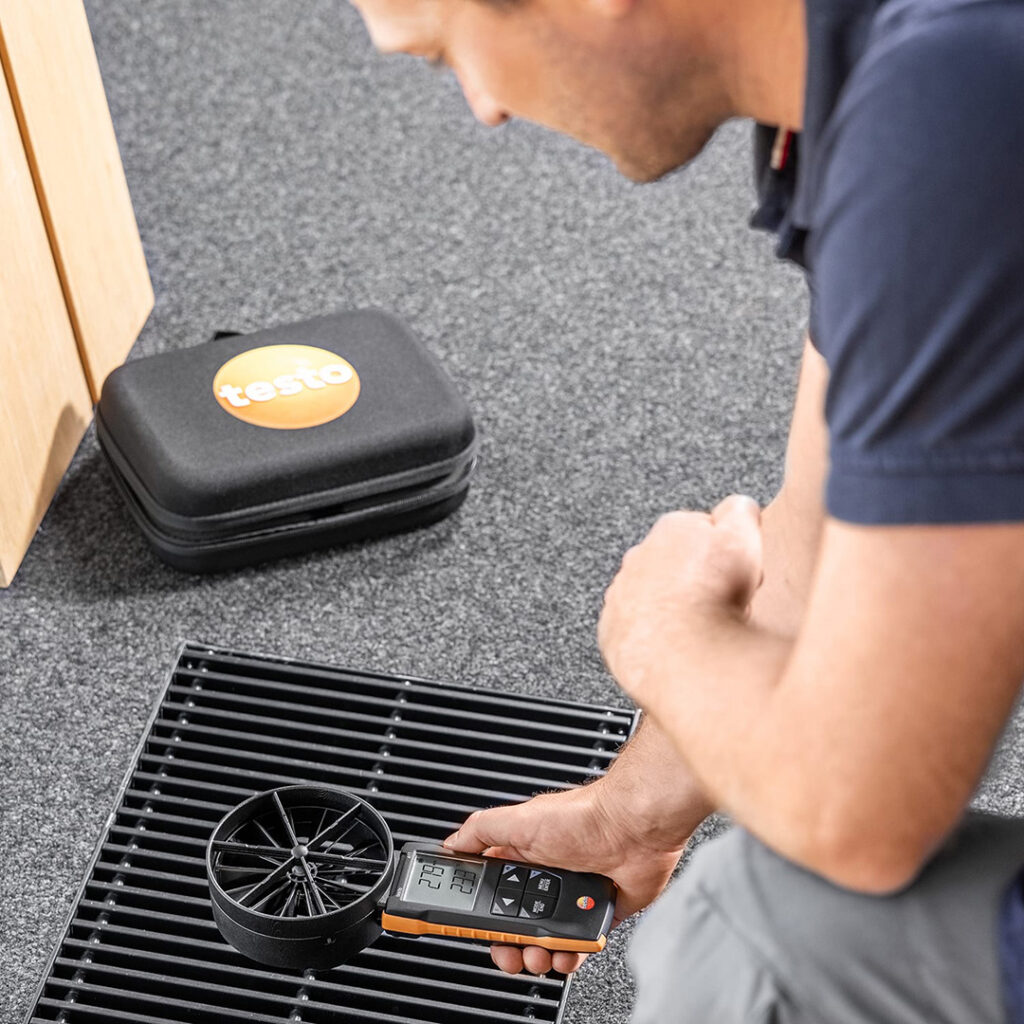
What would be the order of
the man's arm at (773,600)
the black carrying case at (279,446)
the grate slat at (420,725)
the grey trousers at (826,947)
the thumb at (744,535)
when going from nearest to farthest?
the grey trousers at (826,947), the thumb at (744,535), the man's arm at (773,600), the grate slat at (420,725), the black carrying case at (279,446)

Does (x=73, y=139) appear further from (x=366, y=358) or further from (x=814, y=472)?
(x=814, y=472)

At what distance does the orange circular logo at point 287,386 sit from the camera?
1680 mm

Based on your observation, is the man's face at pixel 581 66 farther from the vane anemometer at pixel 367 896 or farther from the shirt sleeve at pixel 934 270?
the vane anemometer at pixel 367 896

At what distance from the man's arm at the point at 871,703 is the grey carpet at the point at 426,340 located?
595mm

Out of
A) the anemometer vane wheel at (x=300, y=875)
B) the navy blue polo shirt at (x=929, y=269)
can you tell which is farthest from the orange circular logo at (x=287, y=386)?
the navy blue polo shirt at (x=929, y=269)

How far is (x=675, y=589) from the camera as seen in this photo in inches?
34.6

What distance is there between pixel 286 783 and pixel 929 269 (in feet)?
3.19

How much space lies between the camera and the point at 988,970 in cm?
76

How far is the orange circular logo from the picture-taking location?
1680mm

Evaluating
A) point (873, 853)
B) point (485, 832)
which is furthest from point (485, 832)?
point (873, 853)

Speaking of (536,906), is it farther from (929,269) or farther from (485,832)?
(929,269)

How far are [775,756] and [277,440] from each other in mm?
1029

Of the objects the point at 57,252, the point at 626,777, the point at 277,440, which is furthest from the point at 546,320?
the point at 626,777

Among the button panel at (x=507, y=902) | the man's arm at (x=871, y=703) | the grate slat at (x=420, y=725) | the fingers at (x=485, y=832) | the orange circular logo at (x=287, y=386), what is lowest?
the grate slat at (x=420, y=725)
